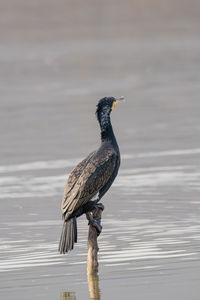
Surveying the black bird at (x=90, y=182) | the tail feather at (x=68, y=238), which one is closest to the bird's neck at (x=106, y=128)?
the black bird at (x=90, y=182)

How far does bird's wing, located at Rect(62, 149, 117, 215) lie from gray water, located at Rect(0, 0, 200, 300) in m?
0.65

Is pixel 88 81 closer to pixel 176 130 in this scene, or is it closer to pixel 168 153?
pixel 176 130

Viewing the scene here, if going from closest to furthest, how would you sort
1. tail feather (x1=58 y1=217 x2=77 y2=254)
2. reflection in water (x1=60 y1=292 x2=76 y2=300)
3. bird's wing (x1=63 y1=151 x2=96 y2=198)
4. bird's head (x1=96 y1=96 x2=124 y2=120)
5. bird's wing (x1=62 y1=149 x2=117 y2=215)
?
reflection in water (x1=60 y1=292 x2=76 y2=300), tail feather (x1=58 y1=217 x2=77 y2=254), bird's wing (x1=62 y1=149 x2=117 y2=215), bird's wing (x1=63 y1=151 x2=96 y2=198), bird's head (x1=96 y1=96 x2=124 y2=120)

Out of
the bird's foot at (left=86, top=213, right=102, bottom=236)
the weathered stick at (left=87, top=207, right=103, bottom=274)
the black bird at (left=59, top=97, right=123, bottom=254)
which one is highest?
the black bird at (left=59, top=97, right=123, bottom=254)

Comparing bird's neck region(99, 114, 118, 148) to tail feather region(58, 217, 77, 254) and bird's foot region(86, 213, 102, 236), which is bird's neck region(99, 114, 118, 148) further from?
tail feather region(58, 217, 77, 254)

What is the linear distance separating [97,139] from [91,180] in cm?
809

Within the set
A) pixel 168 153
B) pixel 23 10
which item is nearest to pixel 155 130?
pixel 168 153

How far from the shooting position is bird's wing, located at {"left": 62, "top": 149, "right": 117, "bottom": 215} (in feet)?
34.1

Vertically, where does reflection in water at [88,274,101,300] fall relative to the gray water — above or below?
below

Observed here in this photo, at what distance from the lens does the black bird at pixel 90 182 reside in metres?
10.3

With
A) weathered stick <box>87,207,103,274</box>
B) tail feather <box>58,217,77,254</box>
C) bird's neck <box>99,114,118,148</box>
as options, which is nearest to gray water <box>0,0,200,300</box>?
weathered stick <box>87,207,103,274</box>

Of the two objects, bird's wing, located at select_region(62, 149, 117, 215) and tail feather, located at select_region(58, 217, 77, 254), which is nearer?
tail feather, located at select_region(58, 217, 77, 254)

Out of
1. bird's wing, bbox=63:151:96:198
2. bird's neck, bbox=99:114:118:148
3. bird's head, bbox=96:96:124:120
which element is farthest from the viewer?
bird's neck, bbox=99:114:118:148

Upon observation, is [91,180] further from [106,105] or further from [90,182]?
[106,105]
